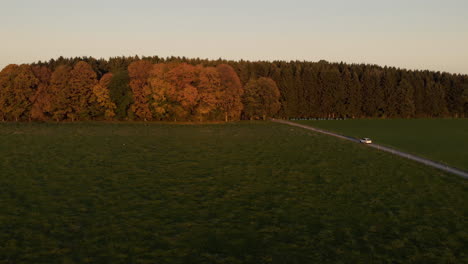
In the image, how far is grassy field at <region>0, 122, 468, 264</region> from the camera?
49.2ft

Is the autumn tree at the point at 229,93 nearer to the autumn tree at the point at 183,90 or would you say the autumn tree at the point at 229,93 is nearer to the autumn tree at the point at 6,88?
the autumn tree at the point at 183,90

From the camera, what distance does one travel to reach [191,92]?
101875 mm

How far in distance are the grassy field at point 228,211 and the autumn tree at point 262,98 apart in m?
78.2

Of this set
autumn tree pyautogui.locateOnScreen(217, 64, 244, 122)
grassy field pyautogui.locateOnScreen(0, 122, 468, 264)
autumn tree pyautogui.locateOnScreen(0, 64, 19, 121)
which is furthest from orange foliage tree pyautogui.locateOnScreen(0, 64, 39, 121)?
grassy field pyautogui.locateOnScreen(0, 122, 468, 264)

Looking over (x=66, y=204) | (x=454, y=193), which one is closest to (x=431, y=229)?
(x=454, y=193)

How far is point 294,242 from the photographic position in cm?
1612

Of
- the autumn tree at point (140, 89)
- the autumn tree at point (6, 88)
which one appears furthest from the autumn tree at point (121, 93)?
the autumn tree at point (6, 88)

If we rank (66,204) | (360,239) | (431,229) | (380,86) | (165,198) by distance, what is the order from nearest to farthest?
(360,239)
(431,229)
(66,204)
(165,198)
(380,86)

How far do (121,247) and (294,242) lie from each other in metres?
7.03

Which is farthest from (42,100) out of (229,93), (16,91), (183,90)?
(229,93)

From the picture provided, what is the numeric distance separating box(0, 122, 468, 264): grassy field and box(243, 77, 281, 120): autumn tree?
78.2 meters

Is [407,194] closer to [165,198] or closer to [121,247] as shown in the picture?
[165,198]

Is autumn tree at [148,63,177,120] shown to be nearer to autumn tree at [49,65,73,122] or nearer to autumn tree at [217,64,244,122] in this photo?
autumn tree at [217,64,244,122]

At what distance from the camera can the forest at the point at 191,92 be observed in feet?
345
